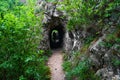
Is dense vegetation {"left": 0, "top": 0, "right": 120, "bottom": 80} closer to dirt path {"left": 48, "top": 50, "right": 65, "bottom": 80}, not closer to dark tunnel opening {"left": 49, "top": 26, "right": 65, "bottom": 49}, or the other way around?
dirt path {"left": 48, "top": 50, "right": 65, "bottom": 80}

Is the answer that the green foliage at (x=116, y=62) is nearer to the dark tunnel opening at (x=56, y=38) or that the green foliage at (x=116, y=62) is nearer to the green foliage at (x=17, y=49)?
the green foliage at (x=17, y=49)

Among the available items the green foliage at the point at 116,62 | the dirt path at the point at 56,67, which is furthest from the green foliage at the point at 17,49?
the green foliage at the point at 116,62

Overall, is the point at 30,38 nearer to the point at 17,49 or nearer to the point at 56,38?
the point at 17,49

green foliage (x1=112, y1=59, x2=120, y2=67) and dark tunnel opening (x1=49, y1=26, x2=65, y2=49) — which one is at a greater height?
green foliage (x1=112, y1=59, x2=120, y2=67)

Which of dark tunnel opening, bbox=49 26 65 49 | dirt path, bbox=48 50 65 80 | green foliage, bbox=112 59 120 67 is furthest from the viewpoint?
dark tunnel opening, bbox=49 26 65 49

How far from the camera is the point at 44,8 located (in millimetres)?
17562

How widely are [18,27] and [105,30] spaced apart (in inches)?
152

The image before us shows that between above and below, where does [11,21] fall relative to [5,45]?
above

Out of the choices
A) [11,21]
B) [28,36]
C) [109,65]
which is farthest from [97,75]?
[11,21]

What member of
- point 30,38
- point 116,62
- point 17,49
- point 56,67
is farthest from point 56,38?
point 116,62

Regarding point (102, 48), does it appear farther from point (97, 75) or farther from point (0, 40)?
point (0, 40)

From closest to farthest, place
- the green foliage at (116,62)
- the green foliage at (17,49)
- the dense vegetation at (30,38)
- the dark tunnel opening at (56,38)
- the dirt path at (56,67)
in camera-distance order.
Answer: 1. the green foliage at (116,62)
2. the dense vegetation at (30,38)
3. the green foliage at (17,49)
4. the dirt path at (56,67)
5. the dark tunnel opening at (56,38)

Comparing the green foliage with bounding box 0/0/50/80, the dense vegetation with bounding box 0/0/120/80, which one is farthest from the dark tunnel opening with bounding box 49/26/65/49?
the green foliage with bounding box 0/0/50/80

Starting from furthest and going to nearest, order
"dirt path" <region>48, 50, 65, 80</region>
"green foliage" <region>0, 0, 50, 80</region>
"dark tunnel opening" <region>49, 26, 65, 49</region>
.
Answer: "dark tunnel opening" <region>49, 26, 65, 49</region>, "dirt path" <region>48, 50, 65, 80</region>, "green foliage" <region>0, 0, 50, 80</region>
